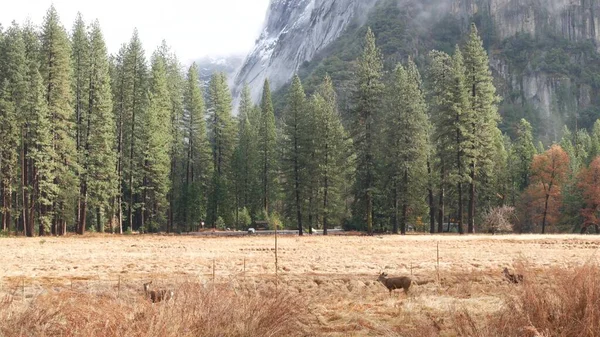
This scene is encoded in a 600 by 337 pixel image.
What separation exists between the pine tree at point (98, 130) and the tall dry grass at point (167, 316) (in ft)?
116

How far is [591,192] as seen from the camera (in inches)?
1884

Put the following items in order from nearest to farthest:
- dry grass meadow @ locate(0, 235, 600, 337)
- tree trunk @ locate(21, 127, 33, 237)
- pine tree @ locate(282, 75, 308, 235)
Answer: dry grass meadow @ locate(0, 235, 600, 337)
tree trunk @ locate(21, 127, 33, 237)
pine tree @ locate(282, 75, 308, 235)

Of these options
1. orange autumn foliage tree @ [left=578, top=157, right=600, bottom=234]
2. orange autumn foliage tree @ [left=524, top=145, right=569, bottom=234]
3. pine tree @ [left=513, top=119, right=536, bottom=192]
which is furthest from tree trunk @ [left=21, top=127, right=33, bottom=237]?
pine tree @ [left=513, top=119, right=536, bottom=192]

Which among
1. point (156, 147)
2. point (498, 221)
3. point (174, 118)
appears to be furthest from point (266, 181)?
point (498, 221)

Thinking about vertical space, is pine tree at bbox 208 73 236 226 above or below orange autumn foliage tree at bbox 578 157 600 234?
above

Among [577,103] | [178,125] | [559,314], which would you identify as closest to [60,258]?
[559,314]

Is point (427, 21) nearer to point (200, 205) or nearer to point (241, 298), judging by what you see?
point (200, 205)

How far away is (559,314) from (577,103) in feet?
511

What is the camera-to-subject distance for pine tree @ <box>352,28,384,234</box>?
1587 inches

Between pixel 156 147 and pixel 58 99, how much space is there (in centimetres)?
1068

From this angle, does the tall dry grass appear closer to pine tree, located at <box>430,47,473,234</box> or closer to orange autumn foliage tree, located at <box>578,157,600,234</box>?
pine tree, located at <box>430,47,473,234</box>

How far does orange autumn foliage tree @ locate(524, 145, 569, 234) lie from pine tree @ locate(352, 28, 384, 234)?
2089 centimetres

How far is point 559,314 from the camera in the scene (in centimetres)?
512

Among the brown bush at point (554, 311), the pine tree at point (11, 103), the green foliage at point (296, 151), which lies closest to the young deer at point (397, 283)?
the brown bush at point (554, 311)
